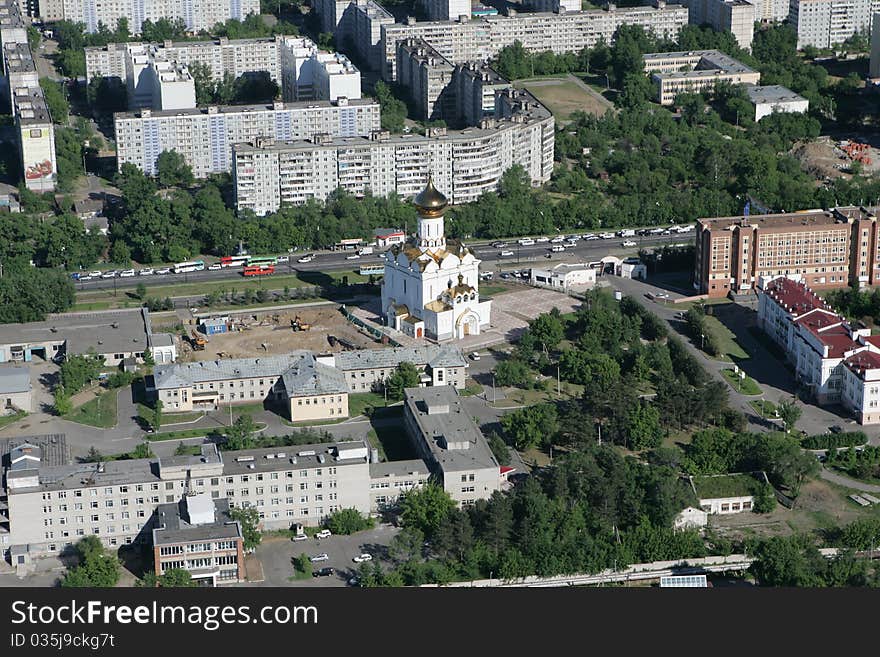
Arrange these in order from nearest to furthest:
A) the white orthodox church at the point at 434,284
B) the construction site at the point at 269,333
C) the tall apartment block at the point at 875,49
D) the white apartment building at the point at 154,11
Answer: the construction site at the point at 269,333 < the white orthodox church at the point at 434,284 < the tall apartment block at the point at 875,49 < the white apartment building at the point at 154,11

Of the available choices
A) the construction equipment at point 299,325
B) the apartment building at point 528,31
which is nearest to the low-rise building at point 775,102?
the apartment building at point 528,31

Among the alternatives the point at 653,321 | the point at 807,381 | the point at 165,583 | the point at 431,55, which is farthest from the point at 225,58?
the point at 165,583

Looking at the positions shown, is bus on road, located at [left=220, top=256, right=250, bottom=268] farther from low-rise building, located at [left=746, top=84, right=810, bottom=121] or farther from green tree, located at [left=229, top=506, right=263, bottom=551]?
low-rise building, located at [left=746, top=84, right=810, bottom=121]

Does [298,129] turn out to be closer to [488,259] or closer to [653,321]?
[488,259]

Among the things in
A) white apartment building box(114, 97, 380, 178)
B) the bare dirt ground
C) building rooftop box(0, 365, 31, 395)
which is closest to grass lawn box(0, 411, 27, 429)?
building rooftop box(0, 365, 31, 395)

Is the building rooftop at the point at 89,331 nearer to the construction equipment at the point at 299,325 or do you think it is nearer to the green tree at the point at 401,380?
the construction equipment at the point at 299,325

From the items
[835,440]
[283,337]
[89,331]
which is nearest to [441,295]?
[283,337]
